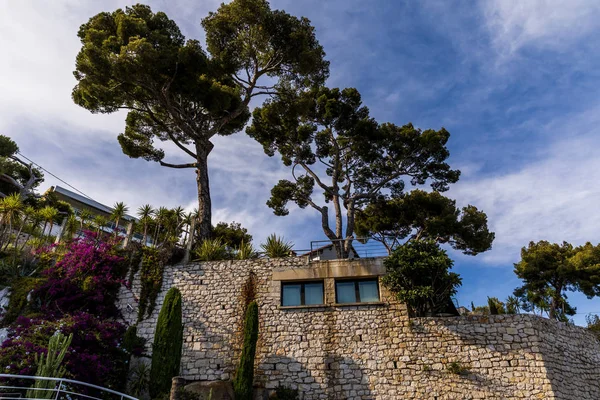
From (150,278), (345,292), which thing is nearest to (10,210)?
(150,278)

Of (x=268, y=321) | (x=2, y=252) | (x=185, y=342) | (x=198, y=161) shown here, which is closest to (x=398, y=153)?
(x=198, y=161)

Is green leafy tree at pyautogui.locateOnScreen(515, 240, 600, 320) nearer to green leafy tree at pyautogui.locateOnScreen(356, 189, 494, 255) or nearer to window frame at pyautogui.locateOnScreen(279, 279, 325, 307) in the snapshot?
green leafy tree at pyautogui.locateOnScreen(356, 189, 494, 255)

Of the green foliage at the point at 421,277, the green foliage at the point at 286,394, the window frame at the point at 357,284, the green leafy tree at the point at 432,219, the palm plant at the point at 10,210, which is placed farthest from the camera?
the green leafy tree at the point at 432,219

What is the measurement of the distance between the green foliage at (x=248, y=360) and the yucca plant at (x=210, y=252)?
2.96 meters

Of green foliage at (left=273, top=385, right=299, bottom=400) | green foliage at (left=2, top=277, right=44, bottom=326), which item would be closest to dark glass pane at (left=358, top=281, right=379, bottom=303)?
green foliage at (left=273, top=385, right=299, bottom=400)

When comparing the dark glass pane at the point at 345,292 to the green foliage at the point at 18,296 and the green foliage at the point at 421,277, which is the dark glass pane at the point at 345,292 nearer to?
the green foliage at the point at 421,277

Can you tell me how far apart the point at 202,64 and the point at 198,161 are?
166 inches

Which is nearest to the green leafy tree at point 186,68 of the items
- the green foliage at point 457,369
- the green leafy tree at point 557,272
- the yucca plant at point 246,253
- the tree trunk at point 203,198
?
the tree trunk at point 203,198

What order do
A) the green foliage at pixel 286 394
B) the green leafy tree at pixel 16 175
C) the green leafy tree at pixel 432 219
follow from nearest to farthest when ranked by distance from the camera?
1. the green foliage at pixel 286 394
2. the green leafy tree at pixel 432 219
3. the green leafy tree at pixel 16 175

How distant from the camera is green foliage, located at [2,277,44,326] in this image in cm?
1270

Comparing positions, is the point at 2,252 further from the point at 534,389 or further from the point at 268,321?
the point at 534,389

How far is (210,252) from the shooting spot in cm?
1491

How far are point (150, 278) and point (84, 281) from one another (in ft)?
7.02

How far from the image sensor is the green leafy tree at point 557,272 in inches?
893
